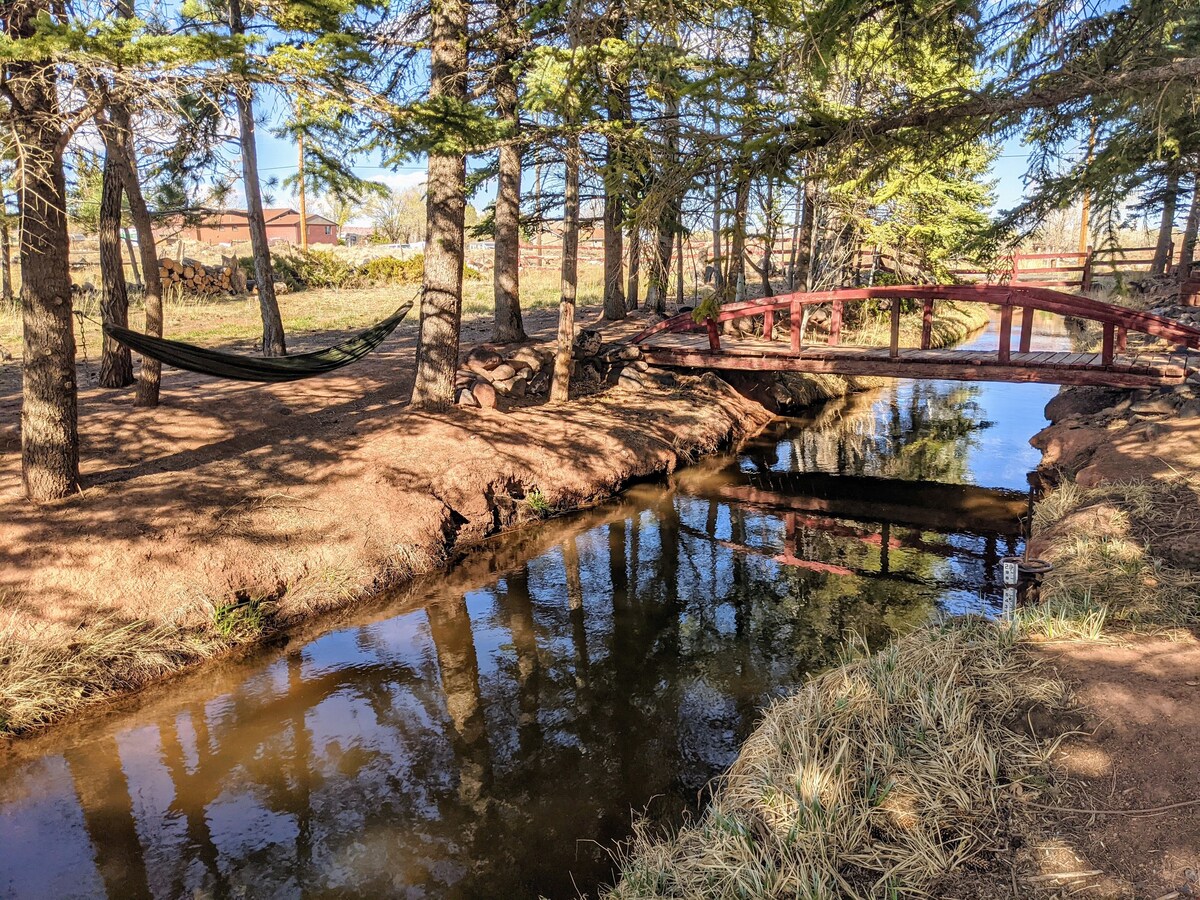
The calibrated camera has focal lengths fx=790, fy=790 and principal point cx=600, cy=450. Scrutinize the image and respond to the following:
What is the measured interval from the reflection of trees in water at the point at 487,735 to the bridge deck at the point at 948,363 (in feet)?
14.0

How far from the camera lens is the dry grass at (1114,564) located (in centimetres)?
455

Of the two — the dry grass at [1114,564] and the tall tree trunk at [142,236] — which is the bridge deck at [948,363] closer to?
the dry grass at [1114,564]

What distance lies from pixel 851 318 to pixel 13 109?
14.9m

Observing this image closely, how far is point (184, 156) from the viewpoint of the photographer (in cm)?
1004

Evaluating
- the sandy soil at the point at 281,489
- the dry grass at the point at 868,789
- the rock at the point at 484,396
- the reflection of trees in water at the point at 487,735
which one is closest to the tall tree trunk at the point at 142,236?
the sandy soil at the point at 281,489

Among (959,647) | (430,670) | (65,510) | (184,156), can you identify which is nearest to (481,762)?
(430,670)

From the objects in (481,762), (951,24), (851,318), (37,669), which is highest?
(951,24)

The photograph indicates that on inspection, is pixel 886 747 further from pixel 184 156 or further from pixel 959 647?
pixel 184 156

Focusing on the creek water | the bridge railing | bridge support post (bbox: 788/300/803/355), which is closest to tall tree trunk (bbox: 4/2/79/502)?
the creek water

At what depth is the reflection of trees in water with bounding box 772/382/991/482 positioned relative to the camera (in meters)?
11.2

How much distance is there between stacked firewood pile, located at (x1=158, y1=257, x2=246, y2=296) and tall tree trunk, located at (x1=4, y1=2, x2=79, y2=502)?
13403 millimetres

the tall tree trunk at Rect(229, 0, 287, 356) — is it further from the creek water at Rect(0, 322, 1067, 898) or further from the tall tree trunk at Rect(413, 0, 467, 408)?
the creek water at Rect(0, 322, 1067, 898)

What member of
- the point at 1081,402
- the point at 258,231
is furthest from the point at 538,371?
the point at 1081,402

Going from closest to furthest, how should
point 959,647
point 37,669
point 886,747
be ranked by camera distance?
1. point 886,747
2. point 959,647
3. point 37,669
